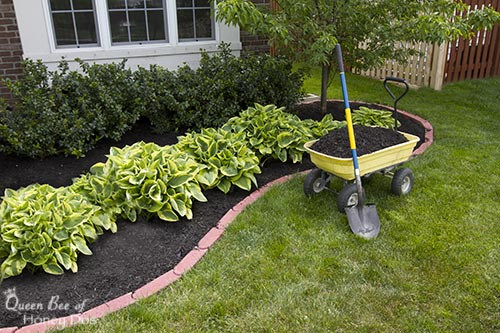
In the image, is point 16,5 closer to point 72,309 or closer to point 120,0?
point 120,0

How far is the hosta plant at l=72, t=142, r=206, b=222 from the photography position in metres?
3.28

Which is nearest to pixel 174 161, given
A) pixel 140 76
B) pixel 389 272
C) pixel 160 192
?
pixel 160 192

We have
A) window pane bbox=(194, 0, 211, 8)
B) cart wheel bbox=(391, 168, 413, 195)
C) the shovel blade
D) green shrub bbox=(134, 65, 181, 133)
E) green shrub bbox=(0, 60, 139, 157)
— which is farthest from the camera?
window pane bbox=(194, 0, 211, 8)

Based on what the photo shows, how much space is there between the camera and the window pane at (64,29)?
4910mm

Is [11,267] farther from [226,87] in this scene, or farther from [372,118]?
[372,118]

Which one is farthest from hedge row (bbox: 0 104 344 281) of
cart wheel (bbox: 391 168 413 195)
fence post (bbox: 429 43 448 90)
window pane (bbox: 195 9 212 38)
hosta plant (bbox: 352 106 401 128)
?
fence post (bbox: 429 43 448 90)

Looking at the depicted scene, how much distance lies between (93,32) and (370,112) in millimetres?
3562

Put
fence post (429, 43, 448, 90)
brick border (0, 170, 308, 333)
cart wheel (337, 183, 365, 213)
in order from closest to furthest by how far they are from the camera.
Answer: brick border (0, 170, 308, 333), cart wheel (337, 183, 365, 213), fence post (429, 43, 448, 90)

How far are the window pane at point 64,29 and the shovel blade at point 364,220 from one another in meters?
3.85

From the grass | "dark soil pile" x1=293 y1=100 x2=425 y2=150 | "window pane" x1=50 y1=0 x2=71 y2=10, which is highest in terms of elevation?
"window pane" x1=50 y1=0 x2=71 y2=10

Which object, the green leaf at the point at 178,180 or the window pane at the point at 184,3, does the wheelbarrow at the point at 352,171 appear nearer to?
the green leaf at the point at 178,180

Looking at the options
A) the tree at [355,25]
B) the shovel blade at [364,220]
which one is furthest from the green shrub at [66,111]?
the shovel blade at [364,220]

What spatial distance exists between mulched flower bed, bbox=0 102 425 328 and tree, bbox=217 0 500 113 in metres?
1.55

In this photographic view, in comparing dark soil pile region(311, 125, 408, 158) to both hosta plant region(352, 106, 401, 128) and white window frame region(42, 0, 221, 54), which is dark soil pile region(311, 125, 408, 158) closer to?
hosta plant region(352, 106, 401, 128)
